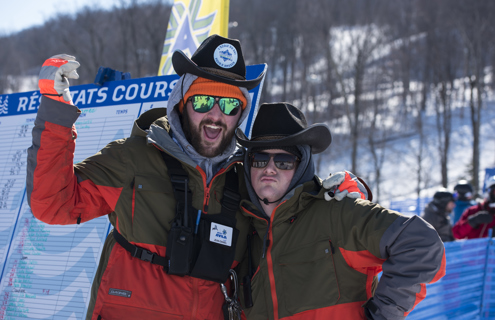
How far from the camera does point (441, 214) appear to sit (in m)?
7.08

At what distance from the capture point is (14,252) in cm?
398

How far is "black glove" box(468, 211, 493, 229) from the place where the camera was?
6410 mm

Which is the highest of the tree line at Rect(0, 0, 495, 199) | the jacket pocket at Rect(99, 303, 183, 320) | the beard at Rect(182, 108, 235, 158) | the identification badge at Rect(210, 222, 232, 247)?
the tree line at Rect(0, 0, 495, 199)

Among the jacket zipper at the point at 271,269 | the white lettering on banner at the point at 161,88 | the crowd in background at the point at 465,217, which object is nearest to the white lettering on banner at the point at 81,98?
the white lettering on banner at the point at 161,88

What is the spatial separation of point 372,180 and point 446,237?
20.8 metres

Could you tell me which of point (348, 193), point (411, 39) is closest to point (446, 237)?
point (348, 193)

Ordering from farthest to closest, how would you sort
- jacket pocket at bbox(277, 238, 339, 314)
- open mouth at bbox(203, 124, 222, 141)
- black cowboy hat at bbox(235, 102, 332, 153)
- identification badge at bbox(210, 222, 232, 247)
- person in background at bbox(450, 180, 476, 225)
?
person in background at bbox(450, 180, 476, 225), open mouth at bbox(203, 124, 222, 141), black cowboy hat at bbox(235, 102, 332, 153), identification badge at bbox(210, 222, 232, 247), jacket pocket at bbox(277, 238, 339, 314)

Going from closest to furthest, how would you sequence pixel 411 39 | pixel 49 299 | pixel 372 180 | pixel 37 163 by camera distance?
pixel 37 163 → pixel 49 299 → pixel 372 180 → pixel 411 39

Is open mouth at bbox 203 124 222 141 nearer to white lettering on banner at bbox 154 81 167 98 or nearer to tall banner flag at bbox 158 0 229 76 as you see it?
white lettering on banner at bbox 154 81 167 98

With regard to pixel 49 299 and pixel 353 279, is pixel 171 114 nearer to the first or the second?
pixel 353 279

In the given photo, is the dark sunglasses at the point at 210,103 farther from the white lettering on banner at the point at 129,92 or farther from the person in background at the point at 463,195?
the person in background at the point at 463,195

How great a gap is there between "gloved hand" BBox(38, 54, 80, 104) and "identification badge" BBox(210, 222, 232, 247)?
3.63ft

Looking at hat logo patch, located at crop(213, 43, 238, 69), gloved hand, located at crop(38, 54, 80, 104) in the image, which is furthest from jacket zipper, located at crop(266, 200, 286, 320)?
gloved hand, located at crop(38, 54, 80, 104)

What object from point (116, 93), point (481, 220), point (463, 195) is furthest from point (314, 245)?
point (463, 195)
